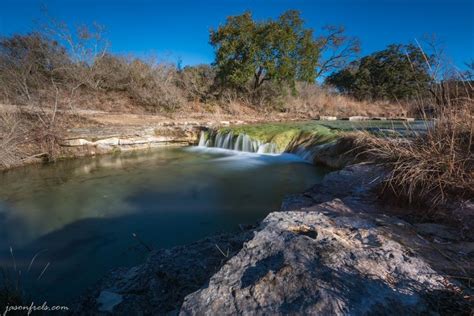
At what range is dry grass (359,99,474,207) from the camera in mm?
2061

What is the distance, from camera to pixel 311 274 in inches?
43.8

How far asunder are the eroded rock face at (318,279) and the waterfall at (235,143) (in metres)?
8.07

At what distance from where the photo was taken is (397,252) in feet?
4.22

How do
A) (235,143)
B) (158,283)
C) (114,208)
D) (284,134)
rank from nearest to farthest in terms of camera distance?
(158,283) → (114,208) → (284,134) → (235,143)

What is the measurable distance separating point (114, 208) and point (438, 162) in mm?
4530

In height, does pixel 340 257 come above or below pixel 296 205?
above

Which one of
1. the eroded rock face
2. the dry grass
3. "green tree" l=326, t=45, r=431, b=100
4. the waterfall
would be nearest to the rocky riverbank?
the eroded rock face

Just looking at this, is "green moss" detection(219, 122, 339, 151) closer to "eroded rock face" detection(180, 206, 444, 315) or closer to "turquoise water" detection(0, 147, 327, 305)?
"turquoise water" detection(0, 147, 327, 305)

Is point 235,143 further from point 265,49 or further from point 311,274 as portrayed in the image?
point 311,274

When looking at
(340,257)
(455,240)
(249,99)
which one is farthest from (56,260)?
(249,99)

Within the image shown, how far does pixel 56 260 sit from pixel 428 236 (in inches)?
140

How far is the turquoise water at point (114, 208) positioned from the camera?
2971 mm

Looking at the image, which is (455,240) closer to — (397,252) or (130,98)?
(397,252)

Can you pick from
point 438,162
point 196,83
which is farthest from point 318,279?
point 196,83
